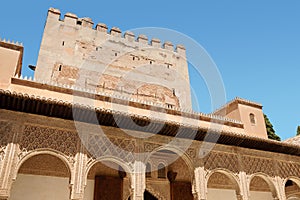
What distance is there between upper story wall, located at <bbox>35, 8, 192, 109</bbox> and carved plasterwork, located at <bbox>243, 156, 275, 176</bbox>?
838cm

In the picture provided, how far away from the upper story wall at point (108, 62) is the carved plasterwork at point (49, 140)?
8.63 m

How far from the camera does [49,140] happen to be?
6.69 metres

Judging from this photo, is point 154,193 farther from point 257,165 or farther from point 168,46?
point 168,46

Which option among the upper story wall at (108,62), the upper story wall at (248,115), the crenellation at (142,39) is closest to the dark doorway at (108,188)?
the upper story wall at (248,115)

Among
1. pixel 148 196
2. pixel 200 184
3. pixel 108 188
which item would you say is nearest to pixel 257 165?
pixel 200 184

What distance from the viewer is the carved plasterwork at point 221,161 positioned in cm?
841

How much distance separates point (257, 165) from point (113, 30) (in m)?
13.3

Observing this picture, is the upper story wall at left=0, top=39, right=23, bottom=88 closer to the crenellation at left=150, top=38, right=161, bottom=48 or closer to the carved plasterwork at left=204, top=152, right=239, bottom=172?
the carved plasterwork at left=204, top=152, right=239, bottom=172

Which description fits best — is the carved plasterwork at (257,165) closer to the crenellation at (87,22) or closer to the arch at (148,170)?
the arch at (148,170)

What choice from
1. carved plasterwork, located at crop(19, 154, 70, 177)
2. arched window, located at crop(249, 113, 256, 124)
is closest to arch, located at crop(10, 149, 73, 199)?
carved plasterwork, located at crop(19, 154, 70, 177)

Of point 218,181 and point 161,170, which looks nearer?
point 161,170

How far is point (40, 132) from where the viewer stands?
263 inches

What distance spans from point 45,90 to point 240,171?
23.2 feet

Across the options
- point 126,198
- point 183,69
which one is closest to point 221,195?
point 126,198
